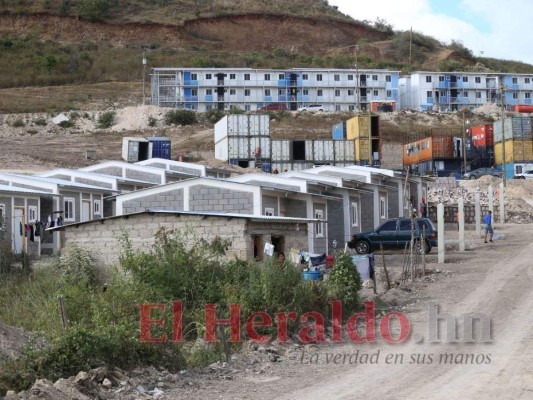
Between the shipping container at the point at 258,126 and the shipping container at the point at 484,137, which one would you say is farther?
the shipping container at the point at 484,137

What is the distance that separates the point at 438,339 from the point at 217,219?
8.38m

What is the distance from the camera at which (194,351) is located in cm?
1561

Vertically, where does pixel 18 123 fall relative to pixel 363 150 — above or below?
above

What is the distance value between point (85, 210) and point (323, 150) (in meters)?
29.2

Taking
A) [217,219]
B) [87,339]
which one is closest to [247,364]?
[87,339]

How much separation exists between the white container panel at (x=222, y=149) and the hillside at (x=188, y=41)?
55346 mm

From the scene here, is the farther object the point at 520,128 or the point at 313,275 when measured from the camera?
the point at 520,128

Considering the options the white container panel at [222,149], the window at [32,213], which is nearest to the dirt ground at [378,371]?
the window at [32,213]

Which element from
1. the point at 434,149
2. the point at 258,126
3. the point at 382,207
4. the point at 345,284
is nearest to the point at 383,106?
the point at 434,149

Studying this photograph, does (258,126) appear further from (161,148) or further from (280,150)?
(161,148)

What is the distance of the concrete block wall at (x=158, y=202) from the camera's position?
98.3 ft

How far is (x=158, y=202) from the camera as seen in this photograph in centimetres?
3028

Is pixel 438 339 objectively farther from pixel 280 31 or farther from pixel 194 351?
pixel 280 31

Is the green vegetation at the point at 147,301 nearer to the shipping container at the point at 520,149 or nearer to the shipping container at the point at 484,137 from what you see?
the shipping container at the point at 520,149
